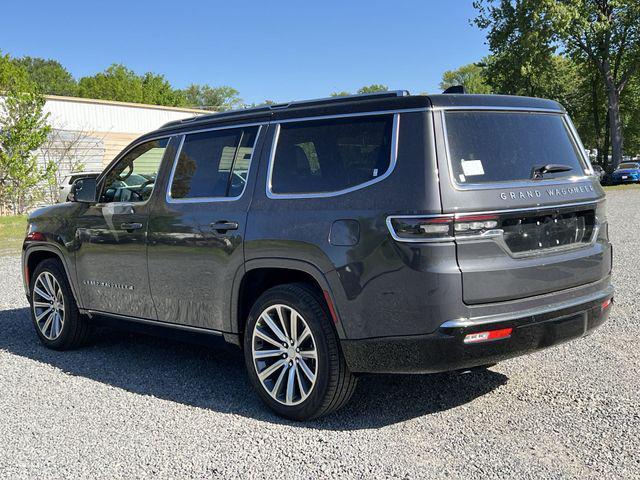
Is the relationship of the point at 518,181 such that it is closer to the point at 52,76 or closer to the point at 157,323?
the point at 157,323

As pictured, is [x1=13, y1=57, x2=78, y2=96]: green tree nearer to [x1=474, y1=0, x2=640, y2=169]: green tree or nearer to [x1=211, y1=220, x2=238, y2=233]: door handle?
[x1=474, y1=0, x2=640, y2=169]: green tree

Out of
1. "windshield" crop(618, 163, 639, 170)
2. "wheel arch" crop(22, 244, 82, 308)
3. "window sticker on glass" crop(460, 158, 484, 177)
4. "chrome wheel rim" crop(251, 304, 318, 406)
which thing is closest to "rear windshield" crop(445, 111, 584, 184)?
"window sticker on glass" crop(460, 158, 484, 177)

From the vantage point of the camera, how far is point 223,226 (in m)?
4.58

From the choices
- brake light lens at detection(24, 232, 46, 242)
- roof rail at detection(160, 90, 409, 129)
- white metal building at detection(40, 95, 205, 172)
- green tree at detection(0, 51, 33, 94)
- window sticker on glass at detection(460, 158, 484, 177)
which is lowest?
brake light lens at detection(24, 232, 46, 242)

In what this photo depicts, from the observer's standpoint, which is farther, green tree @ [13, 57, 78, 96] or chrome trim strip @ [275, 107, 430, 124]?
green tree @ [13, 57, 78, 96]

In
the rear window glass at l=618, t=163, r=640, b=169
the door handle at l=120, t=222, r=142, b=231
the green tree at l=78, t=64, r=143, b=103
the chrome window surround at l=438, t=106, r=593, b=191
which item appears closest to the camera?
the chrome window surround at l=438, t=106, r=593, b=191

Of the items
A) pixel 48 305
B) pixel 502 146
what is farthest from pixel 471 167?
pixel 48 305

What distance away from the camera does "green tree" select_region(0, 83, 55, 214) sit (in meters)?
23.0

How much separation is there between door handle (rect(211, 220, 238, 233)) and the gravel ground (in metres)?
1.19

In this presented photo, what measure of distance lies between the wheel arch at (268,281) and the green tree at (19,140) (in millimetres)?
21103

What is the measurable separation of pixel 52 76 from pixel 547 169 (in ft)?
321

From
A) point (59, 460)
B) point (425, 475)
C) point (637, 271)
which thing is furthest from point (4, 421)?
point (637, 271)

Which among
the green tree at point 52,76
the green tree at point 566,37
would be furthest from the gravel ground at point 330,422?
the green tree at point 52,76

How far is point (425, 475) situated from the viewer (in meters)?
3.41
